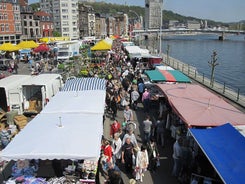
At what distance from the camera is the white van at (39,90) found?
1617 centimetres

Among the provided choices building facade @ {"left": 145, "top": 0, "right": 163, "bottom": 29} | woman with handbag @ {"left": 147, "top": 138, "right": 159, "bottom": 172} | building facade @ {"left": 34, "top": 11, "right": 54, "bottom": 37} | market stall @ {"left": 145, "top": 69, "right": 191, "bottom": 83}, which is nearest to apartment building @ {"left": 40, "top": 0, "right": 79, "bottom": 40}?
building facade @ {"left": 34, "top": 11, "right": 54, "bottom": 37}

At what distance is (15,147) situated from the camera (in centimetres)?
844

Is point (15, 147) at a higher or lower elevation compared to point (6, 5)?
lower

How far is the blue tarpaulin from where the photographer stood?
671cm

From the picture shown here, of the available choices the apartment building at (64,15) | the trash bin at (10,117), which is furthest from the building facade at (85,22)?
the trash bin at (10,117)

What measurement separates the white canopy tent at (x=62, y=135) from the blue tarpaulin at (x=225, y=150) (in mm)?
3212

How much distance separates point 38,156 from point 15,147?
0.98 metres

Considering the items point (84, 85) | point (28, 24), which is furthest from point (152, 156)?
point (28, 24)

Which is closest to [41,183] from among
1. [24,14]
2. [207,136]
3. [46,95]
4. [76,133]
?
[76,133]

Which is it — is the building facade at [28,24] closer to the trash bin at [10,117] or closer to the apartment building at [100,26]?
the apartment building at [100,26]

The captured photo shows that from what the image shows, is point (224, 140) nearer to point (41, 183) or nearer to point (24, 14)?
point (41, 183)

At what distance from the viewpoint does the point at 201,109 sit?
11.1 m

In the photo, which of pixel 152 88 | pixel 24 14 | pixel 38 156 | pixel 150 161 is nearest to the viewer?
pixel 38 156

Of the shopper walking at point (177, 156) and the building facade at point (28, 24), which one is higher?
the building facade at point (28, 24)
